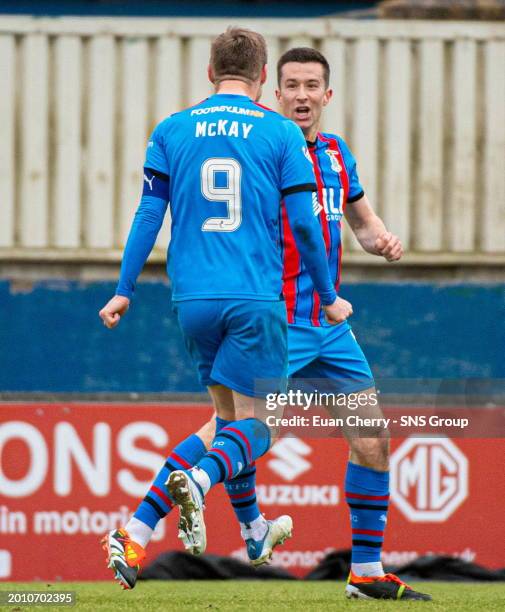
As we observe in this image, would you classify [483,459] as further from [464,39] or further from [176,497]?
[464,39]

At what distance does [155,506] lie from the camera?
4910 millimetres

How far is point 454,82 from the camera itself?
1082 centimetres

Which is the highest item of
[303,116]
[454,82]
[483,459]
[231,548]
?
[454,82]

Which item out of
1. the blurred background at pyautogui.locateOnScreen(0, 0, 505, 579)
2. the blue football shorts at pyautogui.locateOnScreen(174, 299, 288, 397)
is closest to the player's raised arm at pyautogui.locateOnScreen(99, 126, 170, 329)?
the blue football shorts at pyautogui.locateOnScreen(174, 299, 288, 397)

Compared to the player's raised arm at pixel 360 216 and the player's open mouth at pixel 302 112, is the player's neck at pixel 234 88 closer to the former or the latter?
the player's open mouth at pixel 302 112

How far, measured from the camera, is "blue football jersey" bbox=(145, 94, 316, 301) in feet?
16.1

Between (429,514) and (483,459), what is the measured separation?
433 millimetres

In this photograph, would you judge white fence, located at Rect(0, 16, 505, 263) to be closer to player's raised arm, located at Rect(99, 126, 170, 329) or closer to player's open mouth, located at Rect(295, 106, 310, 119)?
player's open mouth, located at Rect(295, 106, 310, 119)

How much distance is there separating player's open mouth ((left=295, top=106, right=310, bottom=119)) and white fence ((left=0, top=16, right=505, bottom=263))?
16.0 ft

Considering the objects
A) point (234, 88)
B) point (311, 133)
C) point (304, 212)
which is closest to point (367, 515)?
point (304, 212)

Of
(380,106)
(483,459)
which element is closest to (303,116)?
(483,459)

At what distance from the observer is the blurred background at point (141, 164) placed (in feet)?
33.3

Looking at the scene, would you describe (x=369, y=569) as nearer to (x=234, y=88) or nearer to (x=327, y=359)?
(x=327, y=359)

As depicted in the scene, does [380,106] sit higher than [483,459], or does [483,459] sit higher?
[380,106]
